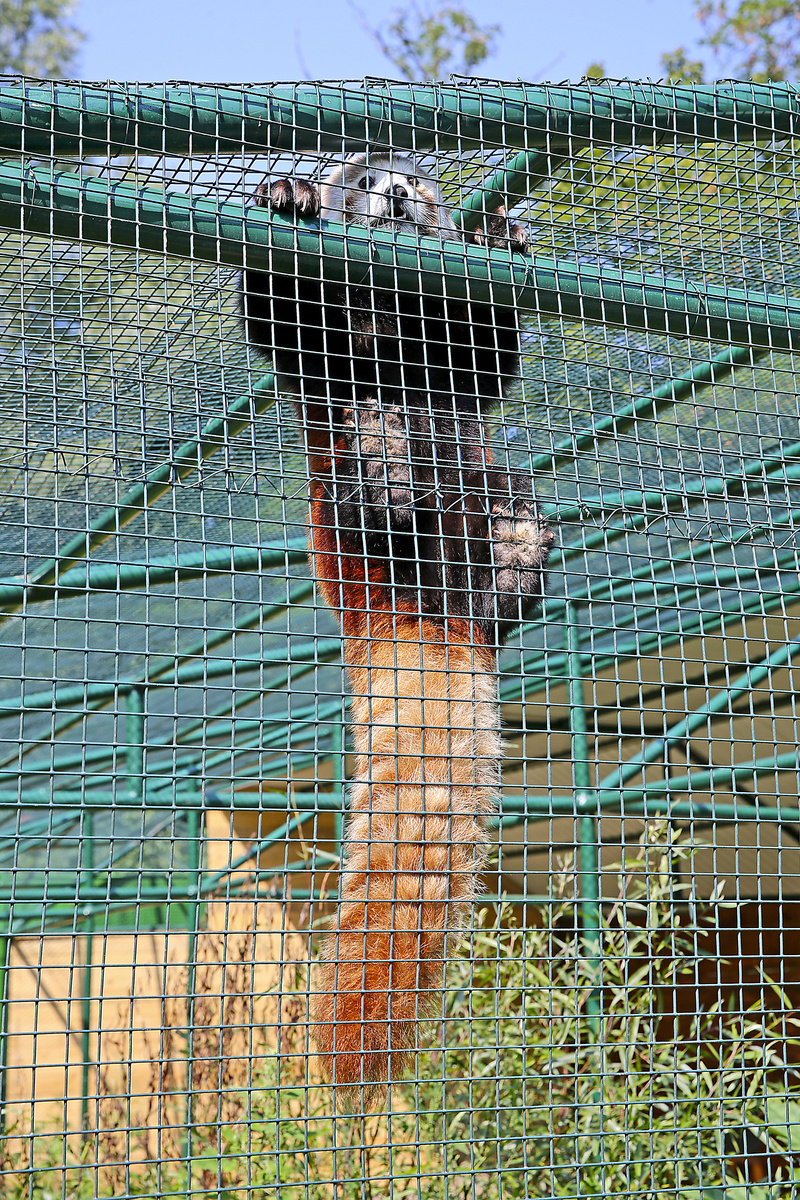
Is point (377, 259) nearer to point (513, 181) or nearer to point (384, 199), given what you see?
point (513, 181)

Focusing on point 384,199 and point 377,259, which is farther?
point 384,199

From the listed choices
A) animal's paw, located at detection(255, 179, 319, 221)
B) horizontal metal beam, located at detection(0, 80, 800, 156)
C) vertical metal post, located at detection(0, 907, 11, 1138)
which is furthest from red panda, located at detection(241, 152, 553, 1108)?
vertical metal post, located at detection(0, 907, 11, 1138)

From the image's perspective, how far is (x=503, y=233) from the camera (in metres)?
2.54

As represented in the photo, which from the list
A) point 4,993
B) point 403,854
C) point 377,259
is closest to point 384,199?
point 377,259

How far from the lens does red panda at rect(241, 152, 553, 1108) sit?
6.64ft

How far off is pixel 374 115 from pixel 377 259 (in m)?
0.32

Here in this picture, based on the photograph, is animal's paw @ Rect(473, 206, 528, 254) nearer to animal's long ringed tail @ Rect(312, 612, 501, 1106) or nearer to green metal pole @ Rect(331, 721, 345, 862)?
animal's long ringed tail @ Rect(312, 612, 501, 1106)

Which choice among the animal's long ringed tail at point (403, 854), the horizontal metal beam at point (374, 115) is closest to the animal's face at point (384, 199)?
the horizontal metal beam at point (374, 115)

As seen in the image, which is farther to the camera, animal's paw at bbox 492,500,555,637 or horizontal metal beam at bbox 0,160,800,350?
animal's paw at bbox 492,500,555,637

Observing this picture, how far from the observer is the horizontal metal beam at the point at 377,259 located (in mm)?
1874

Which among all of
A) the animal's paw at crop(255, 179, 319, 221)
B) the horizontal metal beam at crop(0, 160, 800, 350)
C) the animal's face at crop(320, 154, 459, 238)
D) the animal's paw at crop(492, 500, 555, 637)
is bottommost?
the animal's paw at crop(492, 500, 555, 637)

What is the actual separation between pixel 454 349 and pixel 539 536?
580 millimetres

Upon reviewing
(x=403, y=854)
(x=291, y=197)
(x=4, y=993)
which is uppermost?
(x=291, y=197)

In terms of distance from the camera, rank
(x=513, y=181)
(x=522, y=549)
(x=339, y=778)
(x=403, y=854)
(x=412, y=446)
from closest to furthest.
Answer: (x=403, y=854)
(x=513, y=181)
(x=412, y=446)
(x=522, y=549)
(x=339, y=778)
